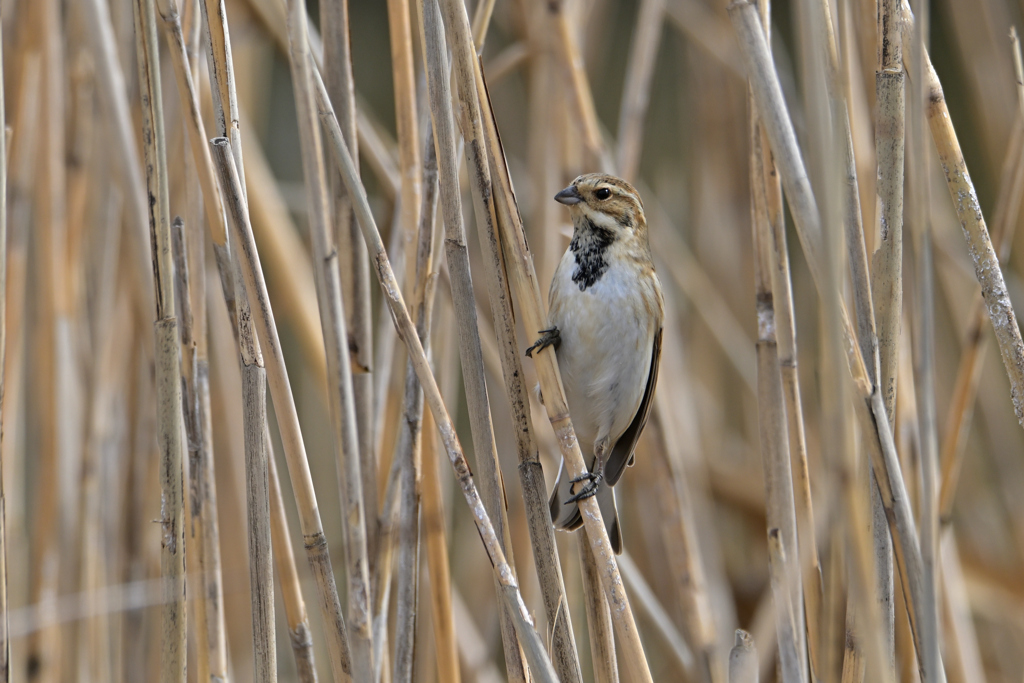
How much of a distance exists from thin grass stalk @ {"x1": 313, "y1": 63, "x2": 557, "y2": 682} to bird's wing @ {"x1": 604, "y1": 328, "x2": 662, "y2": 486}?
2.59 feet

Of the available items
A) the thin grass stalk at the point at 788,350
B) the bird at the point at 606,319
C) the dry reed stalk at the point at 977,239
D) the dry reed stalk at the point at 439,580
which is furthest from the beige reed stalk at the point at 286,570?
the dry reed stalk at the point at 977,239

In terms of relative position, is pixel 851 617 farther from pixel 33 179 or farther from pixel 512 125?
pixel 512 125

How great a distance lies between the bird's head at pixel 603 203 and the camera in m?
1.83

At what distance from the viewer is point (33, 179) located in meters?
1.97

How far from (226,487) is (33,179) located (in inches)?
39.8

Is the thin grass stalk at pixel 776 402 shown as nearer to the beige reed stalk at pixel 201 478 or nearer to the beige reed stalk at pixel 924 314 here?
the beige reed stalk at pixel 924 314

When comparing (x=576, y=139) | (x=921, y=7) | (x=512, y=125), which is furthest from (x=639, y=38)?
(x=921, y=7)

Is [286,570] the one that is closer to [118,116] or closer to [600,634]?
[600,634]

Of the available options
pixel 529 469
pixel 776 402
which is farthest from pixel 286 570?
pixel 776 402

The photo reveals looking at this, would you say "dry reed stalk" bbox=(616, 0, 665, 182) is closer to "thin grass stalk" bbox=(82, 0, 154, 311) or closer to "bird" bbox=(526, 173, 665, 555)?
"bird" bbox=(526, 173, 665, 555)

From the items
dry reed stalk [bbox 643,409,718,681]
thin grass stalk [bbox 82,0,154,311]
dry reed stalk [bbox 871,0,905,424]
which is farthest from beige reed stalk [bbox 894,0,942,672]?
thin grass stalk [bbox 82,0,154,311]

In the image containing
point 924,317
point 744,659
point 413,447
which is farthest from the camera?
point 413,447

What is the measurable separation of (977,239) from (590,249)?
81 centimetres

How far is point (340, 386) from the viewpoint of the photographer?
1338 mm
